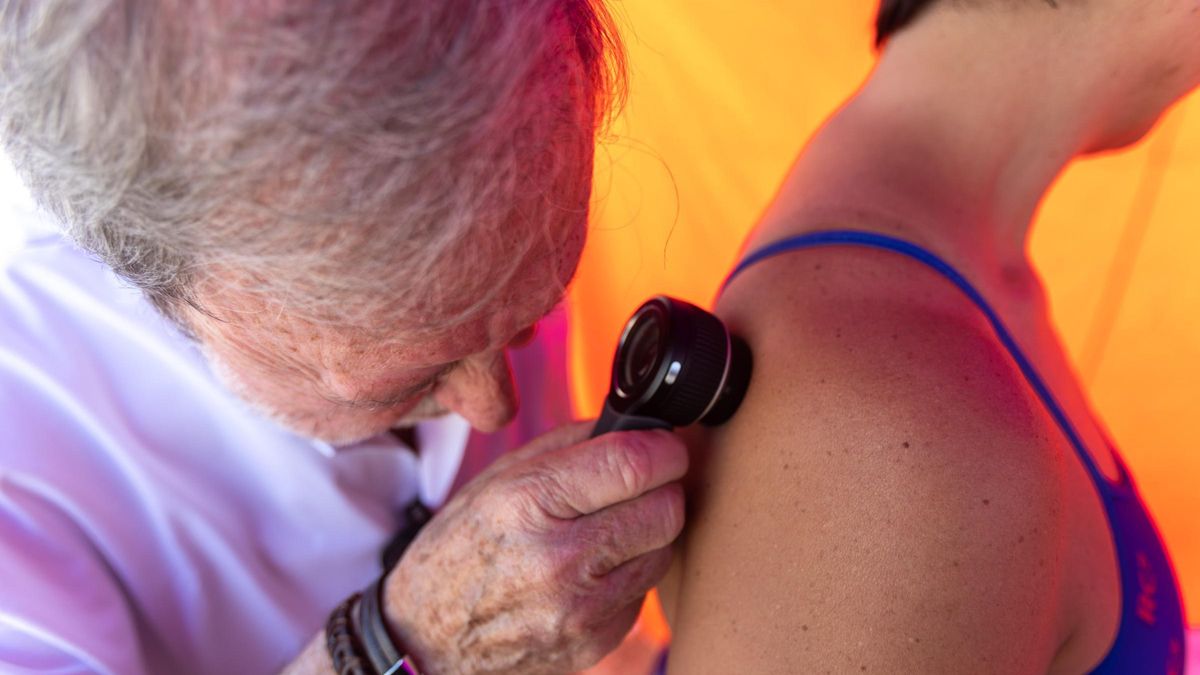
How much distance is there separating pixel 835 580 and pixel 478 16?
1.25 ft

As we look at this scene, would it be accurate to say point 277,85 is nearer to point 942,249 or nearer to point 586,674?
point 942,249

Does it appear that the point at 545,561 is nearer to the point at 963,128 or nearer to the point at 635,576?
the point at 635,576

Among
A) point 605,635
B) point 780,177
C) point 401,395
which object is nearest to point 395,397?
point 401,395

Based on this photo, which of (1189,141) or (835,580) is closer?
Result: (835,580)

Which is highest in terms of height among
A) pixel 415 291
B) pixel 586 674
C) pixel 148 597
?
pixel 415 291

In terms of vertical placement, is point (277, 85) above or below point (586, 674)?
above

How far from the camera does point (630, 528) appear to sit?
1.96ft

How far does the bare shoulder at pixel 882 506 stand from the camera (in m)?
0.48

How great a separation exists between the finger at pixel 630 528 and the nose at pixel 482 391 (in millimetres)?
131

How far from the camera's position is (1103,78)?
68 centimetres

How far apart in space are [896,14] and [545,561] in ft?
1.82

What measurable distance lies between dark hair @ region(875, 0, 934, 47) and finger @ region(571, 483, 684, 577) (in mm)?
454

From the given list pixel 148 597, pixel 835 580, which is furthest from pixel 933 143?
pixel 148 597

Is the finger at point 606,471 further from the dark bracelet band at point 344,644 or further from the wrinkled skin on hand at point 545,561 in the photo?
the dark bracelet band at point 344,644
